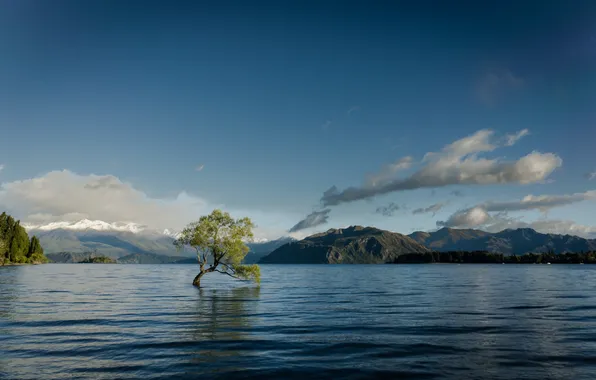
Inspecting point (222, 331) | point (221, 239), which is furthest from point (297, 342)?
point (221, 239)

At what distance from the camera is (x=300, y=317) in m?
45.0

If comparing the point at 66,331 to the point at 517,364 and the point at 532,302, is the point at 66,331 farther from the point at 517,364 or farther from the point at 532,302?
the point at 532,302

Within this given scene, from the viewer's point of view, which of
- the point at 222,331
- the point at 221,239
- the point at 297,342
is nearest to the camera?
the point at 297,342

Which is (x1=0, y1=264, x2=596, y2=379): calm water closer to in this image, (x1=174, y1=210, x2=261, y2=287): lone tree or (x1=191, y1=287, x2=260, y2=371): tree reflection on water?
(x1=191, y1=287, x2=260, y2=371): tree reflection on water

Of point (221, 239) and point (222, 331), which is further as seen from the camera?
point (221, 239)

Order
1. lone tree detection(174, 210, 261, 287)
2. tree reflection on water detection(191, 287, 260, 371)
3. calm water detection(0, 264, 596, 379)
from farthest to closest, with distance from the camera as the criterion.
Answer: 1. lone tree detection(174, 210, 261, 287)
2. tree reflection on water detection(191, 287, 260, 371)
3. calm water detection(0, 264, 596, 379)

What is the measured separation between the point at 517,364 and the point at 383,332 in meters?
12.5

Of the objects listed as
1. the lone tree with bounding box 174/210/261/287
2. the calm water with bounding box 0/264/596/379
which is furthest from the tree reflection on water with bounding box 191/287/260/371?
the lone tree with bounding box 174/210/261/287

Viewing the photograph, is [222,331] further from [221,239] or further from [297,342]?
[221,239]

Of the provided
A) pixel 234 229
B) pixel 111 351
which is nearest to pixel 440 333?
pixel 111 351

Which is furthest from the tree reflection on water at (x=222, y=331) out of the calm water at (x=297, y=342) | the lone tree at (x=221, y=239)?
the lone tree at (x=221, y=239)

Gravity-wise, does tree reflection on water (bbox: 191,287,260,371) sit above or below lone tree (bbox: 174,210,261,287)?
below

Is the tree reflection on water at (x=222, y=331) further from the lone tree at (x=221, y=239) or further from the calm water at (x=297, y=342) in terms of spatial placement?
the lone tree at (x=221, y=239)

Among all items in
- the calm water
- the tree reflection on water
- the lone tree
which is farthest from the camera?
A: the lone tree
